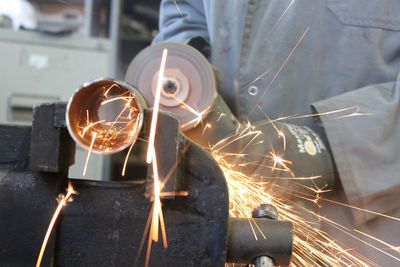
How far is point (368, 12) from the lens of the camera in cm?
102

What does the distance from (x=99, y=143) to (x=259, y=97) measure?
0.61 metres

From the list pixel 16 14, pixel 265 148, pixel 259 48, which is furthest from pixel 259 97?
pixel 16 14

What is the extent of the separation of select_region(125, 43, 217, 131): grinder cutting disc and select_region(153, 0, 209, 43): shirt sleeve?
1.26 ft

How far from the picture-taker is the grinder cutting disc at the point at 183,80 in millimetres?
816

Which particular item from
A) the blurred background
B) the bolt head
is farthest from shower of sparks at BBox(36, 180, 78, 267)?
the blurred background

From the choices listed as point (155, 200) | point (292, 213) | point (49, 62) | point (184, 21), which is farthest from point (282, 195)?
point (49, 62)

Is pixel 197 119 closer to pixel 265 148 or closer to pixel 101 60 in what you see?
pixel 265 148

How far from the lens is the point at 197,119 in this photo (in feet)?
2.70

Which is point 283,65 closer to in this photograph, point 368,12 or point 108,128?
point 368,12

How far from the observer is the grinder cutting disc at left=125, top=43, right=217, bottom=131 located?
2.68ft

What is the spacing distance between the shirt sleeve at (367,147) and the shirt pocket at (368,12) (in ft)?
0.50

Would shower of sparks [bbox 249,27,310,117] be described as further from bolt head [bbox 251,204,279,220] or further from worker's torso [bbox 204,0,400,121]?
bolt head [bbox 251,204,279,220]

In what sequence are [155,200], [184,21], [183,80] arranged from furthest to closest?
1. [184,21]
2. [183,80]
3. [155,200]

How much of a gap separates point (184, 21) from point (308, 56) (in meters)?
0.36
